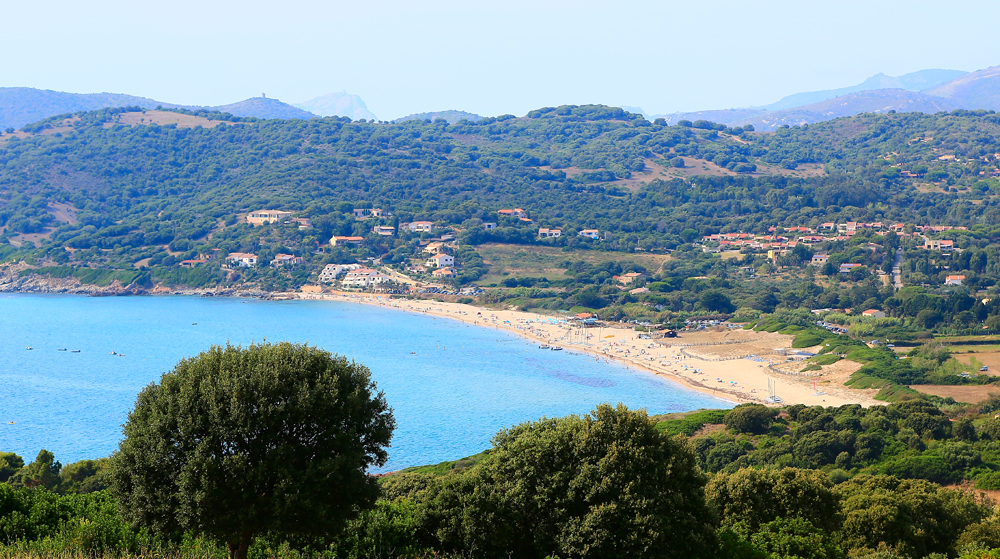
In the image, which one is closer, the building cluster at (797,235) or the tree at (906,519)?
the tree at (906,519)

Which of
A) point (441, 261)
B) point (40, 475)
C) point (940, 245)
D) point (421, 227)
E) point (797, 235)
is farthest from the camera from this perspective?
point (421, 227)

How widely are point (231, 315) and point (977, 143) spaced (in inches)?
4264

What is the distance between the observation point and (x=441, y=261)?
7631 centimetres

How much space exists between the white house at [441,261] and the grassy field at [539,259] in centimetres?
341

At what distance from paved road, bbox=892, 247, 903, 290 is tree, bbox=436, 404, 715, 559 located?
57.2 metres

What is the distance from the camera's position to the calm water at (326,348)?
3144 centimetres

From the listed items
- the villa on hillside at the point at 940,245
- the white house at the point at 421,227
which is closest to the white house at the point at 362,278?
the white house at the point at 421,227

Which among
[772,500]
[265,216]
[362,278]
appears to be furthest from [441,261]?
[772,500]

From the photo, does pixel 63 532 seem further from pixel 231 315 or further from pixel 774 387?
pixel 231 315

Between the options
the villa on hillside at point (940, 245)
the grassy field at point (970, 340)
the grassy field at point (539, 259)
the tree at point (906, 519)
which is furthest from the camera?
the grassy field at point (539, 259)

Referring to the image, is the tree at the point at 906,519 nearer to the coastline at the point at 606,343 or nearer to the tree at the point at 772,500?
the tree at the point at 772,500

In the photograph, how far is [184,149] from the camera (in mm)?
A: 119125

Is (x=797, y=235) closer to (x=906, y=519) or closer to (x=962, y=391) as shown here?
(x=962, y=391)

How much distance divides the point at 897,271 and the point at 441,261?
136 feet
